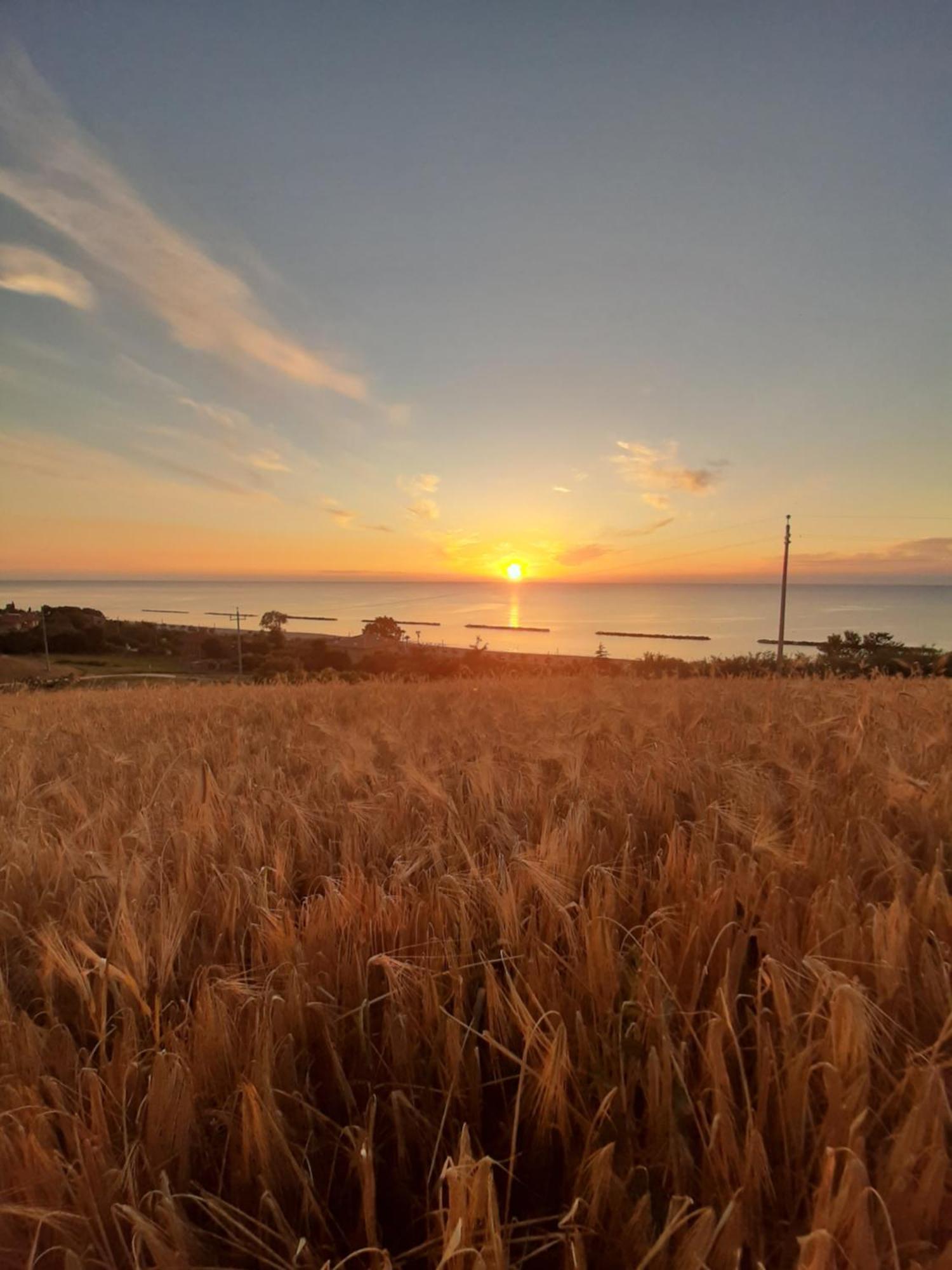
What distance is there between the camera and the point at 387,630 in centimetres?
5288

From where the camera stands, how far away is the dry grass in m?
0.72

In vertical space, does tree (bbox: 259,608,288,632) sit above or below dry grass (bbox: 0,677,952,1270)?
above

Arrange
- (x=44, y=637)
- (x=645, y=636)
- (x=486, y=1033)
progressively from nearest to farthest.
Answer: (x=486, y=1033) < (x=44, y=637) < (x=645, y=636)

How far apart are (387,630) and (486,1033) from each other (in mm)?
52525

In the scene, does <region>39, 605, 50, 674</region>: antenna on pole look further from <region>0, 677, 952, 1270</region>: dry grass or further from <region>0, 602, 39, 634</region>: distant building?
<region>0, 677, 952, 1270</region>: dry grass

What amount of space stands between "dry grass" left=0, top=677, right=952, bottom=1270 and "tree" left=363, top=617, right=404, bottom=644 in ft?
148

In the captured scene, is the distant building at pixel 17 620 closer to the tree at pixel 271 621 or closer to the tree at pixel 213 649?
the tree at pixel 213 649

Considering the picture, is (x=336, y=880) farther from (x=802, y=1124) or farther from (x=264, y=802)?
(x=802, y=1124)

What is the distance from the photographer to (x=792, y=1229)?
732 mm

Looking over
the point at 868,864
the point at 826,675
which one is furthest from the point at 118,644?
the point at 868,864

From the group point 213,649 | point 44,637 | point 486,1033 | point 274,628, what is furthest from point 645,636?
point 486,1033

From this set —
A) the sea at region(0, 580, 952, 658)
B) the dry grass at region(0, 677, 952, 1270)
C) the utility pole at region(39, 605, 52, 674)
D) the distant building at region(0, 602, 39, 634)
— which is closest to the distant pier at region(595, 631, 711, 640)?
the sea at region(0, 580, 952, 658)

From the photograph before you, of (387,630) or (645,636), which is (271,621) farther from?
(645,636)

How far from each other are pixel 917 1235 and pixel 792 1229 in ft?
0.45
